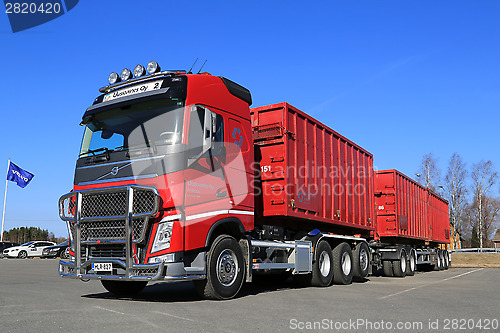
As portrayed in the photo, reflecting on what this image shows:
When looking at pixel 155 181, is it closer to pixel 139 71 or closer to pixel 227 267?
pixel 227 267

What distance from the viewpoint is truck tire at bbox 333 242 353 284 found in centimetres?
1202

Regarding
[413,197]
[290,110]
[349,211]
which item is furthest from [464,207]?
[290,110]

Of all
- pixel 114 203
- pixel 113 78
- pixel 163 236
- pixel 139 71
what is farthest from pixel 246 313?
pixel 113 78

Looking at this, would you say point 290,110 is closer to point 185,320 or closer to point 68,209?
point 68,209

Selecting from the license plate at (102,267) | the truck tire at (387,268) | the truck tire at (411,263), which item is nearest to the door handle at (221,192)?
the license plate at (102,267)

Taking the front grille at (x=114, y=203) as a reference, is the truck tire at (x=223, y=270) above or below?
below

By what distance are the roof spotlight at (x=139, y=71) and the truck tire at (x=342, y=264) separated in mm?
6695

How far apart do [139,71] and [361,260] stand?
8231 mm

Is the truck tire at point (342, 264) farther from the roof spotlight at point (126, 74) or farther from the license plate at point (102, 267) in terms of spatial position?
the roof spotlight at point (126, 74)

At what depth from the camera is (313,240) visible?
11.2 meters

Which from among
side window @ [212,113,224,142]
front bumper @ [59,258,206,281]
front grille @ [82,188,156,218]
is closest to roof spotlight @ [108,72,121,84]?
side window @ [212,113,224,142]

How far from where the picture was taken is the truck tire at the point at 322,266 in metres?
11.1

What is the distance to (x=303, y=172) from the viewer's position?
10.6m

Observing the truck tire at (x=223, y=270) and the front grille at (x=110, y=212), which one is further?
the truck tire at (x=223, y=270)
